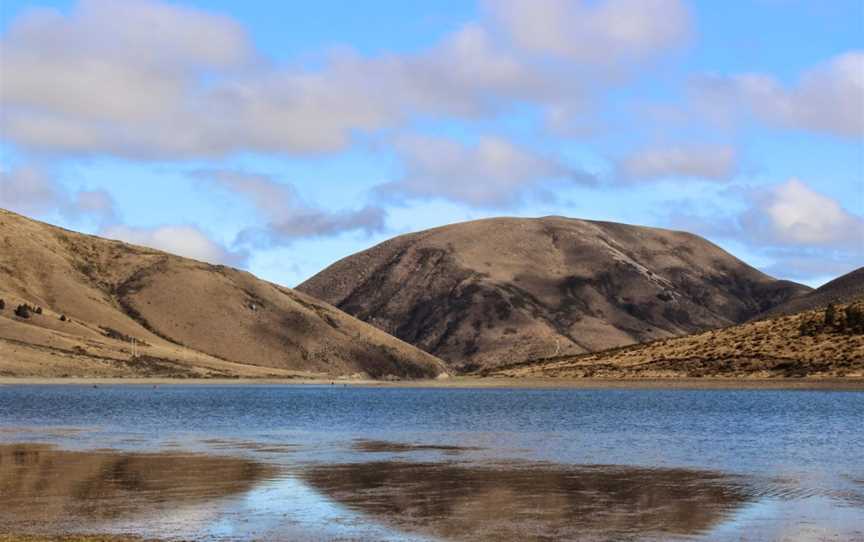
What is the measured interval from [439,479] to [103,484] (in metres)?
12.3

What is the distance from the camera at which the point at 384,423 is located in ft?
282

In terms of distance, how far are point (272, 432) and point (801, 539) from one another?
48.1m

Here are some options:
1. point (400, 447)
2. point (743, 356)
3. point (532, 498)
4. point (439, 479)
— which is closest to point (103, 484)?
point (439, 479)

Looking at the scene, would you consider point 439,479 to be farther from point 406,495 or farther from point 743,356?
point 743,356

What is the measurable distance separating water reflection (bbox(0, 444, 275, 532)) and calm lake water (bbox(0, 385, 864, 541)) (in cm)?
10

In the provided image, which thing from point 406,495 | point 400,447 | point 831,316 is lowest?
point 406,495

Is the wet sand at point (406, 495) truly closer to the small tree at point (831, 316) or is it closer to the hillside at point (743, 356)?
the hillside at point (743, 356)

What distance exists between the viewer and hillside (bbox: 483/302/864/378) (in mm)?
144475

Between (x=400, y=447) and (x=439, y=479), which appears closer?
(x=439, y=479)

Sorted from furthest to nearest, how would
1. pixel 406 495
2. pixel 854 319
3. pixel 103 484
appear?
1. pixel 854 319
2. pixel 103 484
3. pixel 406 495

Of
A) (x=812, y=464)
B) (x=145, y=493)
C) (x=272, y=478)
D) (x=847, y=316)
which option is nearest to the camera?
(x=145, y=493)

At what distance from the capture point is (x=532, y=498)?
37.7 m

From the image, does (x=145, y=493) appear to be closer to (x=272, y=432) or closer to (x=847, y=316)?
(x=272, y=432)

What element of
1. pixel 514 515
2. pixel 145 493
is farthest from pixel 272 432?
pixel 514 515
